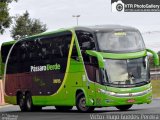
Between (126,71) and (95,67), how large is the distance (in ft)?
4.40

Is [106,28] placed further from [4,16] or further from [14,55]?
[4,16]

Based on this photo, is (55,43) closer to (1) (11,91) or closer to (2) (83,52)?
(2) (83,52)

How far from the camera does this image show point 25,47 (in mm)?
34250

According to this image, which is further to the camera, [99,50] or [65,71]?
[65,71]

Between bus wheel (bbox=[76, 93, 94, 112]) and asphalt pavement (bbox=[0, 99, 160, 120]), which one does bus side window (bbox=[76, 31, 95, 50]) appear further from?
asphalt pavement (bbox=[0, 99, 160, 120])

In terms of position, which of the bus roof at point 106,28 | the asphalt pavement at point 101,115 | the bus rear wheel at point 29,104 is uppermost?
the bus roof at point 106,28

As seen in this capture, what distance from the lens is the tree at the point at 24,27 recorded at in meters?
79.0

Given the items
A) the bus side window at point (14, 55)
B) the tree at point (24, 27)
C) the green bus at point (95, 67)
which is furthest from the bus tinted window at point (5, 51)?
the tree at point (24, 27)

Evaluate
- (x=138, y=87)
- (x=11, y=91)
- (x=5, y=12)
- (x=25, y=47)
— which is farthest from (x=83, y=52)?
(x=5, y=12)

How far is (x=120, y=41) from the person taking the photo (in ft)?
93.2

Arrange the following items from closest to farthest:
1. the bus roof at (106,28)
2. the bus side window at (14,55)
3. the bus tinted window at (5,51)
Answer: the bus roof at (106,28)
the bus side window at (14,55)
the bus tinted window at (5,51)

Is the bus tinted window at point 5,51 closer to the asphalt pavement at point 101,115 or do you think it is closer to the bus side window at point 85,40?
the asphalt pavement at point 101,115

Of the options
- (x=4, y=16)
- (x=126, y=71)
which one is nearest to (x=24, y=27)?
(x=4, y=16)

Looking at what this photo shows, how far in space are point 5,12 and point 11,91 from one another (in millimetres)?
5308
